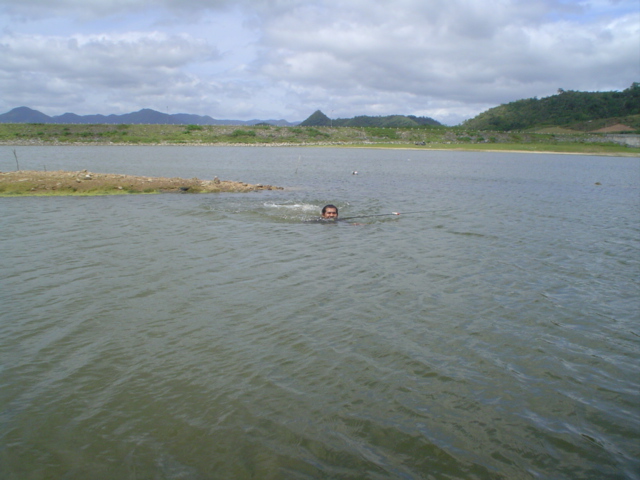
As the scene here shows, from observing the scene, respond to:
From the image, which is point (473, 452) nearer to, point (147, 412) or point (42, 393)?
point (147, 412)

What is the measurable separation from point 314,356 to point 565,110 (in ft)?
534

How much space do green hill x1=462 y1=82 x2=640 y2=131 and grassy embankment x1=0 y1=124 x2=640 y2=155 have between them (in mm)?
30894

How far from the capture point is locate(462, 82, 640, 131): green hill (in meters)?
132

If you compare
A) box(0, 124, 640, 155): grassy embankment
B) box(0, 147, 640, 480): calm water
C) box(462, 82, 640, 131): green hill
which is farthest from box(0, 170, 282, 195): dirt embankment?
box(462, 82, 640, 131): green hill

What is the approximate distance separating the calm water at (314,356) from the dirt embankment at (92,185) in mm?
8397

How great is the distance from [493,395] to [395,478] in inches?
80.0

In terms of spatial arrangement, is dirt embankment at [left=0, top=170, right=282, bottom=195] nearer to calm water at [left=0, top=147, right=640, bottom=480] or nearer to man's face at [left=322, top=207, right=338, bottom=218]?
calm water at [left=0, top=147, right=640, bottom=480]

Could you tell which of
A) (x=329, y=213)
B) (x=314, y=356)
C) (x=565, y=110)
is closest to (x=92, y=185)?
(x=329, y=213)

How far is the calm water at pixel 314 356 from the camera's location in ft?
14.9

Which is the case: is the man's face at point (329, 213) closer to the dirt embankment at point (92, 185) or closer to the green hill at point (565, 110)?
the dirt embankment at point (92, 185)

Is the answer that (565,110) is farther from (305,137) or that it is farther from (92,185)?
(92,185)

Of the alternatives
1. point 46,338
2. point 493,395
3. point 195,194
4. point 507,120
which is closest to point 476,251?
point 493,395

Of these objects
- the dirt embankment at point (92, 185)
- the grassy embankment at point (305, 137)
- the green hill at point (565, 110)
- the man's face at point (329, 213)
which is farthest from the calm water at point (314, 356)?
the green hill at point (565, 110)

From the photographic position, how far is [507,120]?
5571 inches
